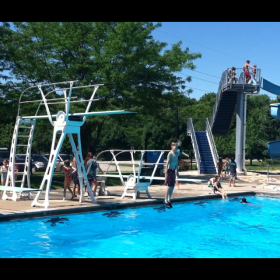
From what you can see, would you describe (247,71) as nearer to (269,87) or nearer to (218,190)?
(269,87)

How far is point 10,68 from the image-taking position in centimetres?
2092

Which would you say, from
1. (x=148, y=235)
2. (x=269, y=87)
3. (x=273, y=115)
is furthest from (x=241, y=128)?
(x=148, y=235)

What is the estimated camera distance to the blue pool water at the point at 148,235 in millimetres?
9008

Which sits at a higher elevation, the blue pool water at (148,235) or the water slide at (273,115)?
the water slide at (273,115)

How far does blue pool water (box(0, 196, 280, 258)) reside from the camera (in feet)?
29.6

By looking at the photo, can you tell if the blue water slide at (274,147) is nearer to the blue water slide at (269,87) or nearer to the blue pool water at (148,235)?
the blue water slide at (269,87)

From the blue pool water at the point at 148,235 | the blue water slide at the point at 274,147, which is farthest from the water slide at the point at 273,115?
the blue pool water at the point at 148,235

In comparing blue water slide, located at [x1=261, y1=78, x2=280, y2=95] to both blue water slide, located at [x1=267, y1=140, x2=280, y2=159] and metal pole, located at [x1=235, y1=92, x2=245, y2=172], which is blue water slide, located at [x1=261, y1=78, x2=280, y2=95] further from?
blue water slide, located at [x1=267, y1=140, x2=280, y2=159]

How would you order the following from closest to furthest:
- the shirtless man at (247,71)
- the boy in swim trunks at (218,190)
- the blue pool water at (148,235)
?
the blue pool water at (148,235) → the boy in swim trunks at (218,190) → the shirtless man at (247,71)

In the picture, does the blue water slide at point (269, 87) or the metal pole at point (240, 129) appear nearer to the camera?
the blue water slide at point (269, 87)

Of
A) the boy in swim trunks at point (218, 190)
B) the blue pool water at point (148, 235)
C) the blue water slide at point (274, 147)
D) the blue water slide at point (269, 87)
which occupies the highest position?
the blue water slide at point (269, 87)
